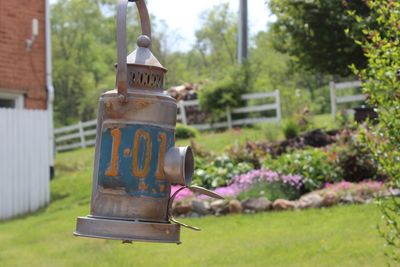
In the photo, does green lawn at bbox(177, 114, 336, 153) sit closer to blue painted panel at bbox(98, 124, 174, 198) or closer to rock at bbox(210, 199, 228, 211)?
rock at bbox(210, 199, 228, 211)

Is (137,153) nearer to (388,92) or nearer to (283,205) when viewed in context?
(388,92)

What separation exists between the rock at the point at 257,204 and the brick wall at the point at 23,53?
551 cm

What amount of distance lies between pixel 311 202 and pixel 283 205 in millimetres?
402

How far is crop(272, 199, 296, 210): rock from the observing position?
10.6 meters

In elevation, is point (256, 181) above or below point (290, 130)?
below

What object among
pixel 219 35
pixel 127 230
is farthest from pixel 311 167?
pixel 219 35

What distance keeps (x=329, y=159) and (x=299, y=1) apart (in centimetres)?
665

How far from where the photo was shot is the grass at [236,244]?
7.64 m

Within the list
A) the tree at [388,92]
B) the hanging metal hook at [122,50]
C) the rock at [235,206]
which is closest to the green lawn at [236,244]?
the rock at [235,206]

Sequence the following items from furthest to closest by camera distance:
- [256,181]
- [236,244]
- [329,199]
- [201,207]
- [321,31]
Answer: [321,31]
[256,181]
[201,207]
[329,199]
[236,244]

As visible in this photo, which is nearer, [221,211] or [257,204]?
[257,204]

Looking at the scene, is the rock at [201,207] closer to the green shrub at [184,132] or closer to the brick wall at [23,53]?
the brick wall at [23,53]

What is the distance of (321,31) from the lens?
1781 cm

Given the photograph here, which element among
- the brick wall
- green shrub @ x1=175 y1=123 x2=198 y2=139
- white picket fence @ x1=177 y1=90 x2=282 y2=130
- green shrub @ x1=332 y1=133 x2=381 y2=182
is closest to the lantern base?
green shrub @ x1=332 y1=133 x2=381 y2=182
